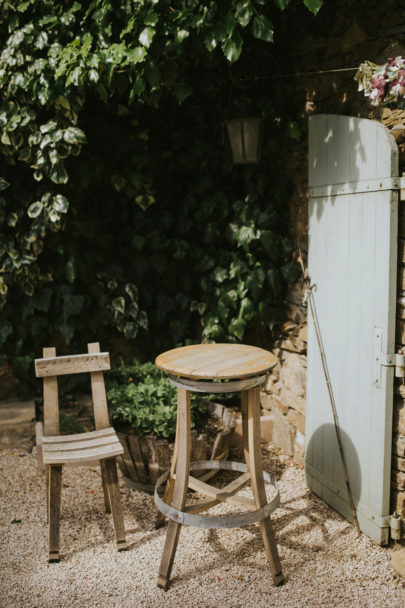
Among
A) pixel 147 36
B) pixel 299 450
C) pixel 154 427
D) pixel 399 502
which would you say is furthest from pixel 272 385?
pixel 147 36

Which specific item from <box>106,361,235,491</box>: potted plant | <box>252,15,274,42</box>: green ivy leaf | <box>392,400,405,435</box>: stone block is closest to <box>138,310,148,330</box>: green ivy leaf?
<box>106,361,235,491</box>: potted plant

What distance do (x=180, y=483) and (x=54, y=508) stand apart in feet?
2.33

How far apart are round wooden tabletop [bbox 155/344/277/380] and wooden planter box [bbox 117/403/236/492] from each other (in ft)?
2.51

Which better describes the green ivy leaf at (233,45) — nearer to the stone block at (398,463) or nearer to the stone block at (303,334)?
the stone block at (303,334)

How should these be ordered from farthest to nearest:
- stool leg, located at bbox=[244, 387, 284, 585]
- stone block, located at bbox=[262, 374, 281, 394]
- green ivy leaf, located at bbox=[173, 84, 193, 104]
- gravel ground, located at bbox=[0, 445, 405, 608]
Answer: stone block, located at bbox=[262, 374, 281, 394] → green ivy leaf, located at bbox=[173, 84, 193, 104] → stool leg, located at bbox=[244, 387, 284, 585] → gravel ground, located at bbox=[0, 445, 405, 608]

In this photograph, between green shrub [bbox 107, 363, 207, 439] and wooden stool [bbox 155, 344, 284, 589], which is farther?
green shrub [bbox 107, 363, 207, 439]

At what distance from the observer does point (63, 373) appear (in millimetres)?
3129

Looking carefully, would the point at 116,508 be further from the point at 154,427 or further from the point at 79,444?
the point at 154,427

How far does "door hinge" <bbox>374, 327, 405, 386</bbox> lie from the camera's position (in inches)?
109

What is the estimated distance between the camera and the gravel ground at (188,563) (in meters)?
2.55

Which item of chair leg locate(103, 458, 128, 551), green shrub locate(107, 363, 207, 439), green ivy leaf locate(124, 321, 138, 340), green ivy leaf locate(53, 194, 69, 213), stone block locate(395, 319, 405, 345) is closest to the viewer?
stone block locate(395, 319, 405, 345)

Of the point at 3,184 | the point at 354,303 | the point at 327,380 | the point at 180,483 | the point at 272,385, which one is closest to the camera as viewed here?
the point at 180,483

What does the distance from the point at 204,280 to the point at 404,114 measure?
2021 millimetres

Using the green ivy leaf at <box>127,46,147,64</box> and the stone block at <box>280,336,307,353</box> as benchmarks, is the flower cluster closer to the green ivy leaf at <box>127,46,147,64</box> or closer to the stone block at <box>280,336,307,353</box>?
the green ivy leaf at <box>127,46,147,64</box>
